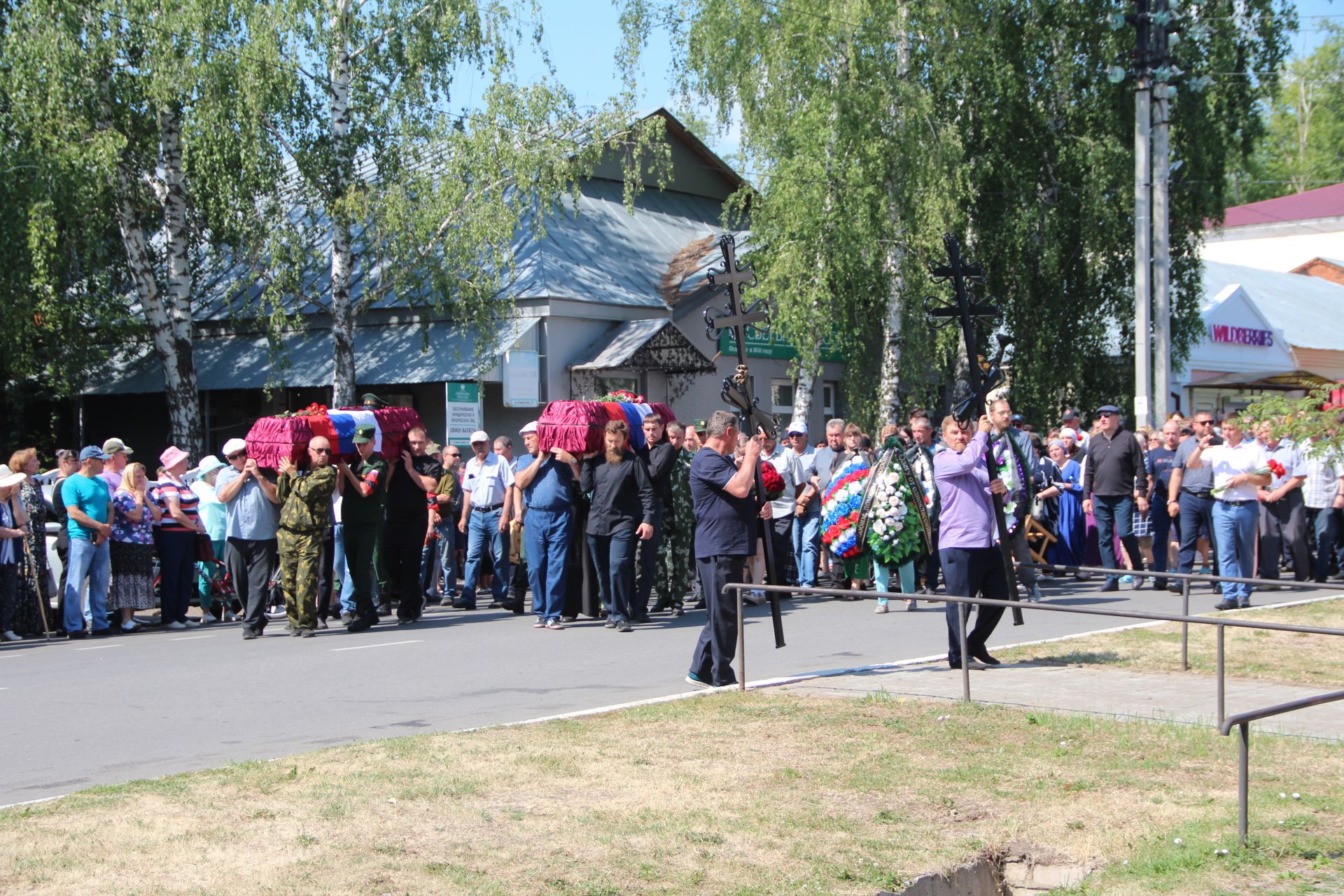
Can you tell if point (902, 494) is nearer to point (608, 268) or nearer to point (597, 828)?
point (597, 828)

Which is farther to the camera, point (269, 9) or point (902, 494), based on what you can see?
point (269, 9)

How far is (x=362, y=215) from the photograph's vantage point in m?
23.7

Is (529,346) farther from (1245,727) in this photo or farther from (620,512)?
(1245,727)

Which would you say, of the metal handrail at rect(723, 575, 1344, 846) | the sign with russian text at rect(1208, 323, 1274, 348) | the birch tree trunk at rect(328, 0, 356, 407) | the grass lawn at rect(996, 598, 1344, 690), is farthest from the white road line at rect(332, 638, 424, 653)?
the sign with russian text at rect(1208, 323, 1274, 348)

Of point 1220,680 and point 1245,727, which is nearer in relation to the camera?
point 1245,727

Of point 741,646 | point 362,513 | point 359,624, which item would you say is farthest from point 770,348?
point 741,646

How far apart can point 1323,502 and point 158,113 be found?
1815 cm

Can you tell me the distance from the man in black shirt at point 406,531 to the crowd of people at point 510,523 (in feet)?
0.07

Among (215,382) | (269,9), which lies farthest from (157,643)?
(215,382)

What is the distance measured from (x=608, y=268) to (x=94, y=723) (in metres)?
21.1

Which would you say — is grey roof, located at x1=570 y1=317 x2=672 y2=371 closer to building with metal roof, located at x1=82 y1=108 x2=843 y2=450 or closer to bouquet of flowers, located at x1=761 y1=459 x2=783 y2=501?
building with metal roof, located at x1=82 y1=108 x2=843 y2=450

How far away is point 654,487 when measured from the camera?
45.6 ft

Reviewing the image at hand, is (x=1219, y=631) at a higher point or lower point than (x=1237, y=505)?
lower

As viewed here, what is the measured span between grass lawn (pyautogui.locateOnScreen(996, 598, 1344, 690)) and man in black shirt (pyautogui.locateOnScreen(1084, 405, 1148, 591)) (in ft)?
12.3
